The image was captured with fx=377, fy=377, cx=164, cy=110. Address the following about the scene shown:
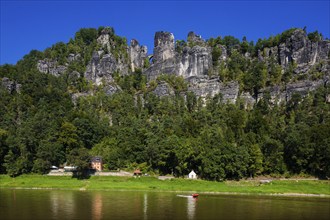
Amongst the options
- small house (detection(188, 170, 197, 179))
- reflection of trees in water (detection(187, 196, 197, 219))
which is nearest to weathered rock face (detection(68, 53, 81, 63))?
small house (detection(188, 170, 197, 179))

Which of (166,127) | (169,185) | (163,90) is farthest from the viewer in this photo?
(163,90)

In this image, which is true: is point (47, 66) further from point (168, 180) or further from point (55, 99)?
point (168, 180)

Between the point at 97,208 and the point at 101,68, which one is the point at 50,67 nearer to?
the point at 101,68

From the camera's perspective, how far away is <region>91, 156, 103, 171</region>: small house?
7769 cm

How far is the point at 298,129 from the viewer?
81.1 meters

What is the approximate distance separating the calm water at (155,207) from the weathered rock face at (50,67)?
8936cm

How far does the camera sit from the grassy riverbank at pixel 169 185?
62.9 m

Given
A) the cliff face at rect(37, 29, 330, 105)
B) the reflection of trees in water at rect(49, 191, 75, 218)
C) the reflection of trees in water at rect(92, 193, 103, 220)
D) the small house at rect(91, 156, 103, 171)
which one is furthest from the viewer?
the cliff face at rect(37, 29, 330, 105)

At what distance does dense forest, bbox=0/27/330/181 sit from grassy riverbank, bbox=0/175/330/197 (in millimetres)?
3921

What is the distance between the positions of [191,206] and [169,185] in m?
21.1

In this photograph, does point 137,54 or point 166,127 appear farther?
point 137,54

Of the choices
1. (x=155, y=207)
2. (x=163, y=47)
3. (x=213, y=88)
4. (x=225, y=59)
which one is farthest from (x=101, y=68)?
(x=155, y=207)

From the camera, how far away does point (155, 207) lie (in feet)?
143

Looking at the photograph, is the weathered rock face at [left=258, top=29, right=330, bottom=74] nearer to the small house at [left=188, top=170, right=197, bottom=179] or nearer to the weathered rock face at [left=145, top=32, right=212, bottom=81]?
the weathered rock face at [left=145, top=32, right=212, bottom=81]
